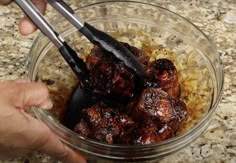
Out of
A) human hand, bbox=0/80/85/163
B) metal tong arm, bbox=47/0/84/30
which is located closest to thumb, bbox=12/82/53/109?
human hand, bbox=0/80/85/163

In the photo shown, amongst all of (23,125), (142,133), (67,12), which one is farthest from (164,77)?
(23,125)

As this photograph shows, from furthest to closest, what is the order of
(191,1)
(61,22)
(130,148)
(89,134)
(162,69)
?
(191,1) < (61,22) < (162,69) < (89,134) < (130,148)

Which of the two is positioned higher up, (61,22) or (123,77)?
(61,22)

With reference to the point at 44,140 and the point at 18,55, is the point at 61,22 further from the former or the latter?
the point at 44,140

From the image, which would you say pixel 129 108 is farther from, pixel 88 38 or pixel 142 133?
pixel 88 38

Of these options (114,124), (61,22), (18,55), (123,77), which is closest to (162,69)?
(123,77)
